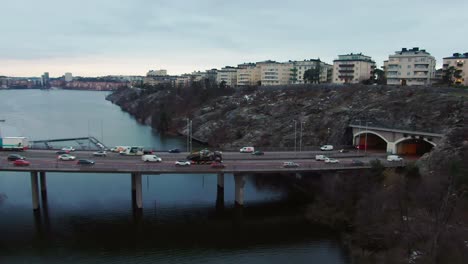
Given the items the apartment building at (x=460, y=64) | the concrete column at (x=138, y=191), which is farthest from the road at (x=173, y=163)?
the apartment building at (x=460, y=64)

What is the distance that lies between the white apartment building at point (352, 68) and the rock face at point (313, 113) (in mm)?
25627

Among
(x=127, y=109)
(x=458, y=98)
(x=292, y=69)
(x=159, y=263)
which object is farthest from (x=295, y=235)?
(x=127, y=109)

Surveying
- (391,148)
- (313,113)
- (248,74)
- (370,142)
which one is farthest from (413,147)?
(248,74)

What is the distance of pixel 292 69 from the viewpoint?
499ft

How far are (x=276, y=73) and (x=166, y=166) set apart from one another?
115m

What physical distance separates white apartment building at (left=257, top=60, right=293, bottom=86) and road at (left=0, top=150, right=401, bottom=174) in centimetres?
9732

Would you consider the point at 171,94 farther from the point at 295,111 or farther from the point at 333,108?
the point at 333,108

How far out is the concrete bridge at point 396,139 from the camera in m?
56.1

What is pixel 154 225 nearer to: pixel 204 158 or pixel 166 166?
pixel 166 166

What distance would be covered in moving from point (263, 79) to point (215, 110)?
4842 cm

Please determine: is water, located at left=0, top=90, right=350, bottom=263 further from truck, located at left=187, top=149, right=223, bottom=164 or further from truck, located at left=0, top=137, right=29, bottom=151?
truck, located at left=0, top=137, right=29, bottom=151

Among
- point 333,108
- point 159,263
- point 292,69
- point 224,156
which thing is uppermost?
point 292,69

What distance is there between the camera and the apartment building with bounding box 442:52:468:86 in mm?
102425

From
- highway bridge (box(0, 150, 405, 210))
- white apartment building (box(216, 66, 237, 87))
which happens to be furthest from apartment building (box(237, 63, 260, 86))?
highway bridge (box(0, 150, 405, 210))
